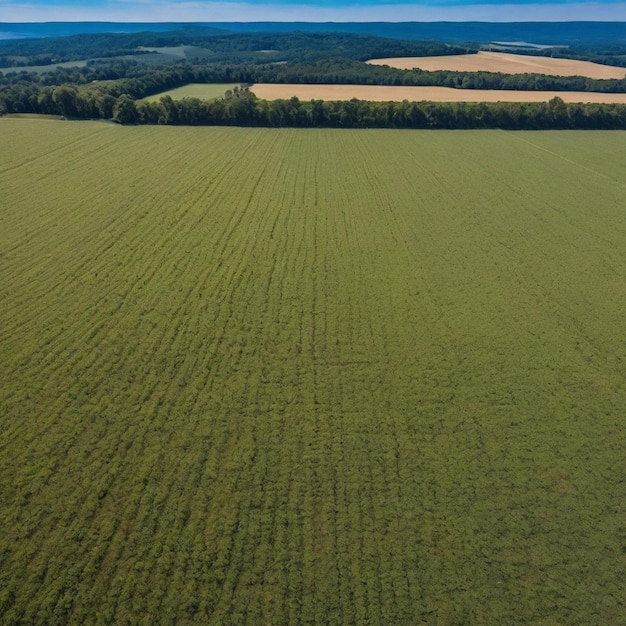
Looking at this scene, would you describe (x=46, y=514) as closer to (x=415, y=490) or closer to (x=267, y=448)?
(x=267, y=448)

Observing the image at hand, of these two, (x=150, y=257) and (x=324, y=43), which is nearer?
(x=150, y=257)

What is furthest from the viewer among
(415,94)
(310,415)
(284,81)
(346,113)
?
(284,81)

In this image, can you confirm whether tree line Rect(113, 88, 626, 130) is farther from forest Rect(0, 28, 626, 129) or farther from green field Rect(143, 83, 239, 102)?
green field Rect(143, 83, 239, 102)

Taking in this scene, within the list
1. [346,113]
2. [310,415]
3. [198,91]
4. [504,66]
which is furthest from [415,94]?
[310,415]

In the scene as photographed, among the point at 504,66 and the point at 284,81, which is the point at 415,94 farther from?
the point at 504,66

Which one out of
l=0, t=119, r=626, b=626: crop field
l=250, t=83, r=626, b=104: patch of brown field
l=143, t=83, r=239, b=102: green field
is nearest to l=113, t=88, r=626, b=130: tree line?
l=250, t=83, r=626, b=104: patch of brown field

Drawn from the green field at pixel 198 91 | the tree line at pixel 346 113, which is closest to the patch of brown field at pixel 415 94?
the green field at pixel 198 91

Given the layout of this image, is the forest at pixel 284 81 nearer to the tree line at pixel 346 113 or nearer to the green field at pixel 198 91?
the tree line at pixel 346 113

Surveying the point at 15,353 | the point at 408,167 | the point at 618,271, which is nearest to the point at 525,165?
the point at 408,167
